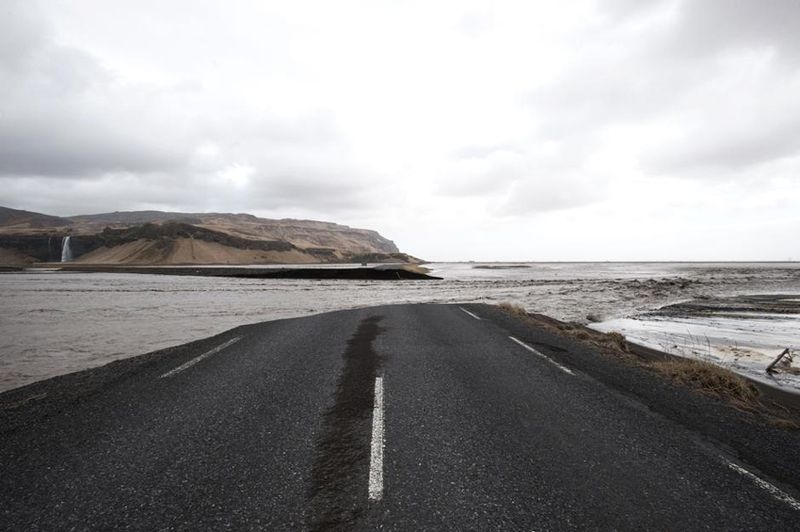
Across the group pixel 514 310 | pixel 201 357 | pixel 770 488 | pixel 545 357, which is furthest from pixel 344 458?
pixel 514 310

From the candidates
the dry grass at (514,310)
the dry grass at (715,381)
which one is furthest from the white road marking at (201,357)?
the dry grass at (514,310)

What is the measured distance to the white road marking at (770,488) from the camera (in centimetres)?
368

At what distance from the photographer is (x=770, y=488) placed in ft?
12.8

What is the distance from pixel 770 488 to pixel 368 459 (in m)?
4.18

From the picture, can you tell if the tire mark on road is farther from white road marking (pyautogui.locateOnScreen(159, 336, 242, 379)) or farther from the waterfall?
the waterfall

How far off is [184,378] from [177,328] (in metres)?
8.43

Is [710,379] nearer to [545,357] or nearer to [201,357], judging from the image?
[545,357]

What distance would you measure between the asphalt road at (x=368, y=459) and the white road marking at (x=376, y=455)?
0.02 m

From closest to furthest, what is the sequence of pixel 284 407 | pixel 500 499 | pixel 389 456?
pixel 500 499 → pixel 389 456 → pixel 284 407

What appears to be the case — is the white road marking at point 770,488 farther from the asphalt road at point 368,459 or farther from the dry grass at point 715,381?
the dry grass at point 715,381

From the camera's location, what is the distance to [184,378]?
7293mm

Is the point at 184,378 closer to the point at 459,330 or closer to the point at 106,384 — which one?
the point at 106,384

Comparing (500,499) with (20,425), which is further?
(20,425)

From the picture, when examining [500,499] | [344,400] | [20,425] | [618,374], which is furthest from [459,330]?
[20,425]
